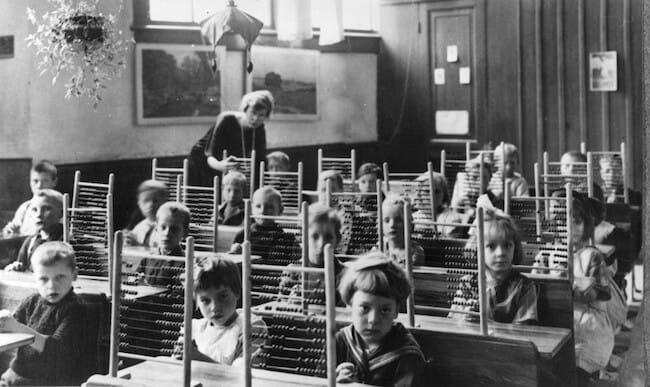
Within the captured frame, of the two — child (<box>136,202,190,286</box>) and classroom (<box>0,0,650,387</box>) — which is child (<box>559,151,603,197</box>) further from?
child (<box>136,202,190,286</box>)

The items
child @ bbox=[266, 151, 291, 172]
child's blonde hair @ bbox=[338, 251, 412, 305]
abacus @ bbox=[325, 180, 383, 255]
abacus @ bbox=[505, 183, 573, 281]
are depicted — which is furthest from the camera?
child @ bbox=[266, 151, 291, 172]

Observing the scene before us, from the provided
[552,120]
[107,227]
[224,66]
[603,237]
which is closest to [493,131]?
[552,120]

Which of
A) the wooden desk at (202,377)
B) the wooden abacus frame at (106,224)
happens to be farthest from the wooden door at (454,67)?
the wooden desk at (202,377)

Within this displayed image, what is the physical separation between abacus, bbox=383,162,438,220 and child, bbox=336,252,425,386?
1.96 meters

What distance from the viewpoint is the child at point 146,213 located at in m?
3.92

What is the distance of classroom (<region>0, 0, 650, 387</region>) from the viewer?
2.03 meters

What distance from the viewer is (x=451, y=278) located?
2342mm

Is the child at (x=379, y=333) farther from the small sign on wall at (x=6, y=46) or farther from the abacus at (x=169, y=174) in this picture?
the abacus at (x=169, y=174)

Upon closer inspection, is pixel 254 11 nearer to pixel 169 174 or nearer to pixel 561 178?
pixel 169 174

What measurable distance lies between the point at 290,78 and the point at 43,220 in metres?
1.45

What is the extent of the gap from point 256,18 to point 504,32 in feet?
3.98

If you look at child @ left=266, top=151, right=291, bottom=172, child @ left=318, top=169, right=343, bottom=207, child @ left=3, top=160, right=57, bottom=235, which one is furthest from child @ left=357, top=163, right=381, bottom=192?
child @ left=3, top=160, right=57, bottom=235

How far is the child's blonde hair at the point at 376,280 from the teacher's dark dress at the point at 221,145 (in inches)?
88.7

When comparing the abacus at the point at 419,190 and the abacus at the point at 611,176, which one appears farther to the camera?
the abacus at the point at 419,190
